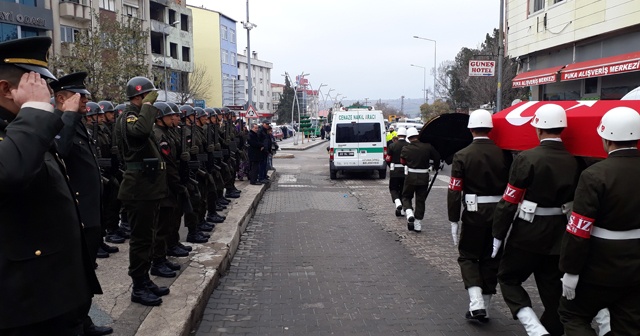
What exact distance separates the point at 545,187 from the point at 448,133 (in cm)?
368

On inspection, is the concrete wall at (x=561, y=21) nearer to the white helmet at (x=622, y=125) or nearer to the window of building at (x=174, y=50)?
the white helmet at (x=622, y=125)

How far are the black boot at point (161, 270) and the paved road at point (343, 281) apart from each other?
23.1 inches

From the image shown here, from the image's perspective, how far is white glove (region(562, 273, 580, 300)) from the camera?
3582mm

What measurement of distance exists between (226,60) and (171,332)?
219 feet

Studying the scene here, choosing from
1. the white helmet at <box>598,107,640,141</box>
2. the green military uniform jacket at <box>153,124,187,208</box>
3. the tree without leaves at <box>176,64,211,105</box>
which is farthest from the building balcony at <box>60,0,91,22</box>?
the white helmet at <box>598,107,640,141</box>

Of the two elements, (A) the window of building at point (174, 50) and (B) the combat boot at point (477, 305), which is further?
(A) the window of building at point (174, 50)

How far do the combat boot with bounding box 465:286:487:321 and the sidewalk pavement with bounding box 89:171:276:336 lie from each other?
273cm

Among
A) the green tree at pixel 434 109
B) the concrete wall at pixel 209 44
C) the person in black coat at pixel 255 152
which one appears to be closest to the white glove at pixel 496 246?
the person in black coat at pixel 255 152

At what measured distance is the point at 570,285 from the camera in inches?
142

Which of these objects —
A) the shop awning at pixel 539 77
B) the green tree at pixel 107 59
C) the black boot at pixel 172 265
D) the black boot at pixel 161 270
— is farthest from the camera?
the green tree at pixel 107 59

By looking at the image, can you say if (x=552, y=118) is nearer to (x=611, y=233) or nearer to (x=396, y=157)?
(x=611, y=233)

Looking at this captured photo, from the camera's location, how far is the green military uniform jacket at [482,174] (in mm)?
5168

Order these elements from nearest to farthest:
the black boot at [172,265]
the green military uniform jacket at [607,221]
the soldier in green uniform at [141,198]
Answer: the green military uniform jacket at [607,221]
the soldier in green uniform at [141,198]
the black boot at [172,265]

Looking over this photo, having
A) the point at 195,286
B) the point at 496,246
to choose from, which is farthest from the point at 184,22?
the point at 496,246
